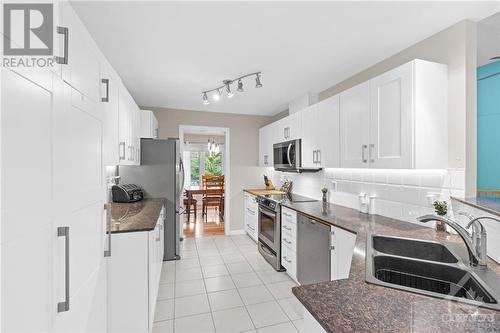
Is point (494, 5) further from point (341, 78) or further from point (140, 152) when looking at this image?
point (140, 152)

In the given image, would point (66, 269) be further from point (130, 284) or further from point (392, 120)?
point (392, 120)

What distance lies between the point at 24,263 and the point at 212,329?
1807 millimetres

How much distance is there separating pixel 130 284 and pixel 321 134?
243cm

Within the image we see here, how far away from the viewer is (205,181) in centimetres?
632

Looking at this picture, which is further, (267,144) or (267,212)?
(267,144)

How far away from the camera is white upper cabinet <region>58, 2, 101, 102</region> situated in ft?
3.08

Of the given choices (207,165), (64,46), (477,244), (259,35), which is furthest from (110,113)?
(207,165)

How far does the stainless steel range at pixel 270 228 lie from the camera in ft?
10.5

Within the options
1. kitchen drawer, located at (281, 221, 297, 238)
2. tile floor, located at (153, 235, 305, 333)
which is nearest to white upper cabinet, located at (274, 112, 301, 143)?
kitchen drawer, located at (281, 221, 297, 238)

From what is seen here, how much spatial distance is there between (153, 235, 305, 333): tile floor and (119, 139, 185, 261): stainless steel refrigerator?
0.40 m

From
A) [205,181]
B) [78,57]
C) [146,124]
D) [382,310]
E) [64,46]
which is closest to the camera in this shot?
[382,310]

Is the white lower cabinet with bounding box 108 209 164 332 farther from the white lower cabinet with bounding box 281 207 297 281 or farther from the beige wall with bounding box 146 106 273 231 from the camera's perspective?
the beige wall with bounding box 146 106 273 231

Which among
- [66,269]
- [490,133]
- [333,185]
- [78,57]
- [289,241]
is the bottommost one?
[289,241]

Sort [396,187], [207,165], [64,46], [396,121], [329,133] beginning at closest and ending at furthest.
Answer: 1. [64,46]
2. [396,121]
3. [396,187]
4. [329,133]
5. [207,165]
